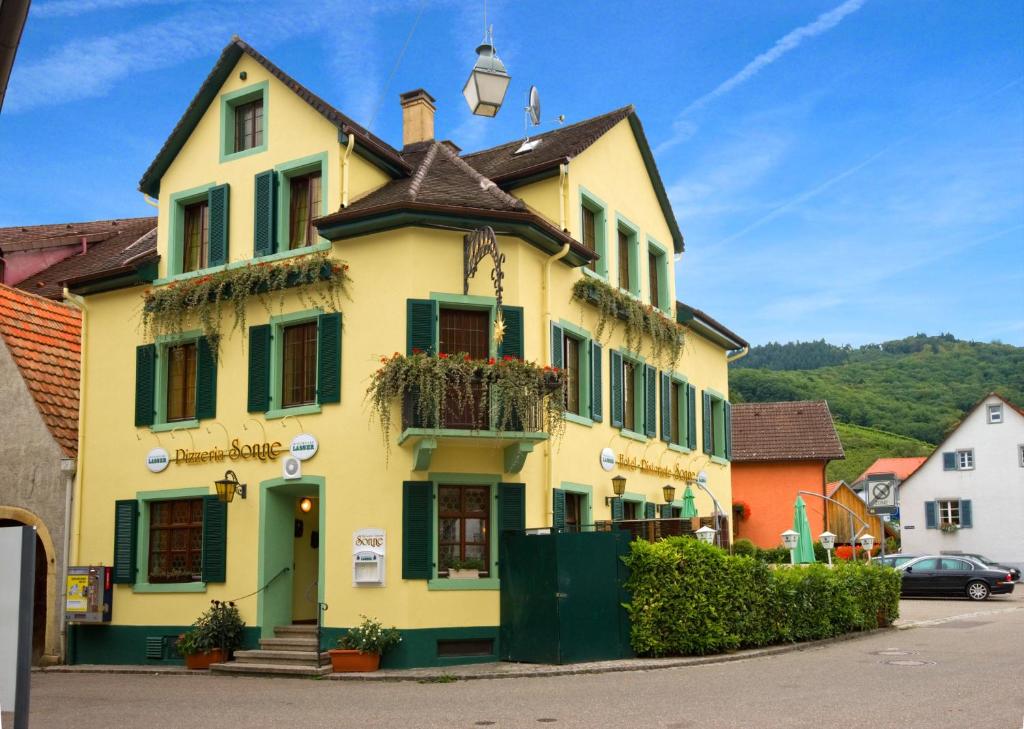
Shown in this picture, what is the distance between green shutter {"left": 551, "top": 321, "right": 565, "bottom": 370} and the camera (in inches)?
774

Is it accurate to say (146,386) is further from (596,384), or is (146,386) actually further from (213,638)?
(596,384)

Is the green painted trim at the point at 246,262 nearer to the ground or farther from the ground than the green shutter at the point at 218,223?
nearer to the ground

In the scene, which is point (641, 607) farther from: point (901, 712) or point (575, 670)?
point (901, 712)

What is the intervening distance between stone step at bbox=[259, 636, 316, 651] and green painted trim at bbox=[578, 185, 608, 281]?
322 inches

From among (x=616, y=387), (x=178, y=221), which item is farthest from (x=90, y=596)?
(x=616, y=387)

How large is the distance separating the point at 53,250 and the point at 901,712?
949 inches

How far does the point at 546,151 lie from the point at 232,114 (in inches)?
227

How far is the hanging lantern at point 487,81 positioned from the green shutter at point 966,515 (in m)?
37.7

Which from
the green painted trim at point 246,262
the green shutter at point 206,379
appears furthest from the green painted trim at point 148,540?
the green painted trim at point 246,262

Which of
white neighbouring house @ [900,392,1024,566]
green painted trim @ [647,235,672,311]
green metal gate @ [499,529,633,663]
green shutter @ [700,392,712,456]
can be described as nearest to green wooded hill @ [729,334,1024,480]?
white neighbouring house @ [900,392,1024,566]

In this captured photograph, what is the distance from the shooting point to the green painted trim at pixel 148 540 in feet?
66.7

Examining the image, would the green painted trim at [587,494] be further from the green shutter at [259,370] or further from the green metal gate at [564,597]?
the green shutter at [259,370]

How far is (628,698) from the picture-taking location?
46.2 feet

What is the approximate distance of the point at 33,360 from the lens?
22781 mm
